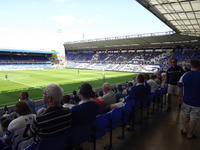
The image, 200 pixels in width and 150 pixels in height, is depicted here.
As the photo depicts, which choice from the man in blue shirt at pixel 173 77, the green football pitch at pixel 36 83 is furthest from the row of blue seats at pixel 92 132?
the green football pitch at pixel 36 83

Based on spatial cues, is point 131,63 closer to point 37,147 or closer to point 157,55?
point 157,55

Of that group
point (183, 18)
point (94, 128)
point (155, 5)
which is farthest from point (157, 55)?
point (94, 128)

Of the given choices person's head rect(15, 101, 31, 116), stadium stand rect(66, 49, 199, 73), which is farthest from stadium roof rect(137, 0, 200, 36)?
stadium stand rect(66, 49, 199, 73)

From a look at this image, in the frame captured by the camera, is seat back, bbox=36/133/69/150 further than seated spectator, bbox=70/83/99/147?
No

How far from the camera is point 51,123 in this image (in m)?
2.01

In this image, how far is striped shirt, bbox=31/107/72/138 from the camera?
77.2 inches

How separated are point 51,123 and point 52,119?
5 cm

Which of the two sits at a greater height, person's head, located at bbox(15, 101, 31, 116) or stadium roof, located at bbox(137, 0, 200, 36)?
stadium roof, located at bbox(137, 0, 200, 36)

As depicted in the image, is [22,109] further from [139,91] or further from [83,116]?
[139,91]

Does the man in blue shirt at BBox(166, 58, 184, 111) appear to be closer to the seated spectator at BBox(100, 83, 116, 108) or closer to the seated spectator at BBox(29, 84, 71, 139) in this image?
the seated spectator at BBox(100, 83, 116, 108)

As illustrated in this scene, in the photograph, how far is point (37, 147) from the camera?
2.04 meters

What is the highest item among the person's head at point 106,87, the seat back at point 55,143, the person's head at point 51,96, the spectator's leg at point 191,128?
the person's head at point 51,96

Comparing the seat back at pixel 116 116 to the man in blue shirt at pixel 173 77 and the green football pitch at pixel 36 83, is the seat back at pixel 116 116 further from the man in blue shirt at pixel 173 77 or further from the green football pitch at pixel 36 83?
the green football pitch at pixel 36 83

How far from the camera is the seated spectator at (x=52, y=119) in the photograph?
197 cm
